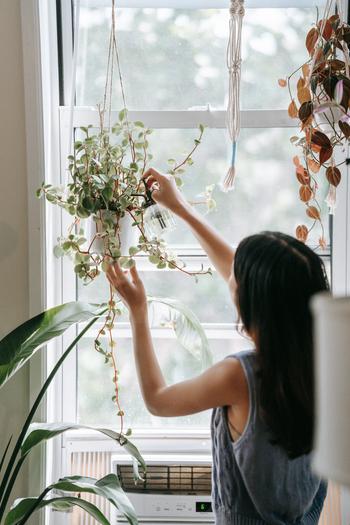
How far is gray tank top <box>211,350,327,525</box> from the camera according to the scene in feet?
5.22

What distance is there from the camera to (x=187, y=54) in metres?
2.54

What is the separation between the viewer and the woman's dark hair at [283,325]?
1.48 meters

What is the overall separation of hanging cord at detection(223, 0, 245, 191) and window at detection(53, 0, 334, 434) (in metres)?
0.26

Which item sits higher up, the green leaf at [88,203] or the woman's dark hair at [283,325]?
the green leaf at [88,203]

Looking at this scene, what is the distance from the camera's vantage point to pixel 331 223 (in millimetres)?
2545

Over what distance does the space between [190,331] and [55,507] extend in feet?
1.83

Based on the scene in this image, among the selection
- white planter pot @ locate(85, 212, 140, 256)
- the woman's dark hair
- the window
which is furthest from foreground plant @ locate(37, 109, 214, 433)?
the window

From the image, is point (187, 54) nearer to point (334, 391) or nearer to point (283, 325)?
point (283, 325)

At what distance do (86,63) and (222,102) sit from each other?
0.45m

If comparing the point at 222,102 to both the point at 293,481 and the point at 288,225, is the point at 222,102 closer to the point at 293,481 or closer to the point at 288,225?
the point at 288,225

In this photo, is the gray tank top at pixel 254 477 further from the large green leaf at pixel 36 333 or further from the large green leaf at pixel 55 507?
the large green leaf at pixel 36 333

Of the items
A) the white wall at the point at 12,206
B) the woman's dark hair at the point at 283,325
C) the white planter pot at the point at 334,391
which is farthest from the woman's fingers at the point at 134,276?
the white planter pot at the point at 334,391

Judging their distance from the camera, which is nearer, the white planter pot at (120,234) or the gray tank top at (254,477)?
the gray tank top at (254,477)

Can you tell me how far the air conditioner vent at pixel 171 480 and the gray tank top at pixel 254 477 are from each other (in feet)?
2.18
